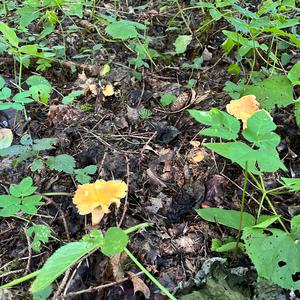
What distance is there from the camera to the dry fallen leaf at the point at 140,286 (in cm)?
179

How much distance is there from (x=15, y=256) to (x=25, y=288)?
0.22m

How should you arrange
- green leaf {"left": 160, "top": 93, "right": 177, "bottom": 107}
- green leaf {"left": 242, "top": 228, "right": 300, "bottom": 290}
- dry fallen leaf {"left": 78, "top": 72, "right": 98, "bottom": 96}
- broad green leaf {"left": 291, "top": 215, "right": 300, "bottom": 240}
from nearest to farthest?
green leaf {"left": 242, "top": 228, "right": 300, "bottom": 290} < broad green leaf {"left": 291, "top": 215, "right": 300, "bottom": 240} < green leaf {"left": 160, "top": 93, "right": 177, "bottom": 107} < dry fallen leaf {"left": 78, "top": 72, "right": 98, "bottom": 96}

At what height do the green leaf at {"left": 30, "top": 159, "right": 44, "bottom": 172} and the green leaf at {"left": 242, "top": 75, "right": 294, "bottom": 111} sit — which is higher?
the green leaf at {"left": 242, "top": 75, "right": 294, "bottom": 111}

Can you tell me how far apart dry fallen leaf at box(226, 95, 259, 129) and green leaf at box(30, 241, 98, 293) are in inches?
51.6

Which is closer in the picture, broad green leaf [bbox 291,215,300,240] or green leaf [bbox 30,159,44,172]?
broad green leaf [bbox 291,215,300,240]

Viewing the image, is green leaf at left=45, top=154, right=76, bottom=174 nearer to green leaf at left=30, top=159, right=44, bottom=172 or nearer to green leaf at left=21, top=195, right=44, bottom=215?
green leaf at left=30, top=159, right=44, bottom=172

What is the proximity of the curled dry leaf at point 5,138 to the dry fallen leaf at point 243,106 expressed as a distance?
4.42 ft

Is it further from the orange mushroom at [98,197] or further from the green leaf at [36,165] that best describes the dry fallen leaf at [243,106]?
A: the green leaf at [36,165]

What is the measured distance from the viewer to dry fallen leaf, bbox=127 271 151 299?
1789 millimetres

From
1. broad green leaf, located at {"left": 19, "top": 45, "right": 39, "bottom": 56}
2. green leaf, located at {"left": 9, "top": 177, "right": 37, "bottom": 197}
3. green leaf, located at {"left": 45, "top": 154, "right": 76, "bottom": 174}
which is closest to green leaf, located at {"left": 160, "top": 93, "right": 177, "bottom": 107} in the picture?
green leaf, located at {"left": 45, "top": 154, "right": 76, "bottom": 174}

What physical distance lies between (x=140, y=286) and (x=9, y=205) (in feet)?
2.38

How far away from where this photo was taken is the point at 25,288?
1.84m

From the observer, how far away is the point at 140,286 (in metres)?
1.80

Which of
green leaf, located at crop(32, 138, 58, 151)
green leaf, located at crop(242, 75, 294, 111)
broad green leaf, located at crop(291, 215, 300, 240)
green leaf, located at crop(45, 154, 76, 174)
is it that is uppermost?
green leaf, located at crop(242, 75, 294, 111)
